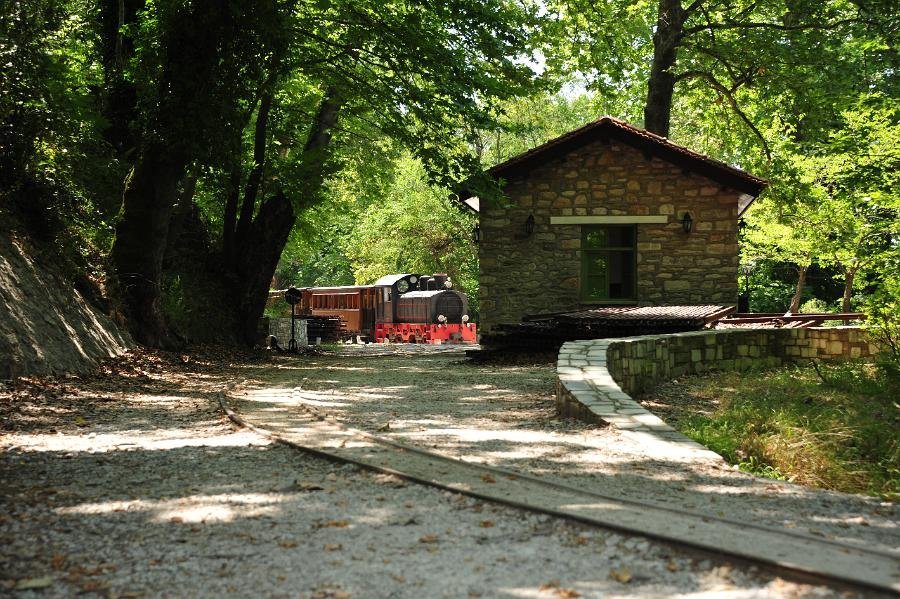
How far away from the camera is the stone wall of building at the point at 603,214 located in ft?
53.6

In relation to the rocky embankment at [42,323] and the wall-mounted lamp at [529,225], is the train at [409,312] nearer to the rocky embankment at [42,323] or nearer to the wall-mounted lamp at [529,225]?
the wall-mounted lamp at [529,225]

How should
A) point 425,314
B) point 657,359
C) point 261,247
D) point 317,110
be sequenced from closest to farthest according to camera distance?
point 657,359
point 261,247
point 317,110
point 425,314

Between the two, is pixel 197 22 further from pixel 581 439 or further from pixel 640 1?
pixel 640 1

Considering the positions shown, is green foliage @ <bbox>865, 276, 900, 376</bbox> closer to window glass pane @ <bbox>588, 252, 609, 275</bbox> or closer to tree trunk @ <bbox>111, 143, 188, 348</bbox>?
window glass pane @ <bbox>588, 252, 609, 275</bbox>

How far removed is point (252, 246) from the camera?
17703 millimetres

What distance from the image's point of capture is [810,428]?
7.29 meters

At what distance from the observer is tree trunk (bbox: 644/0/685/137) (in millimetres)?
19616

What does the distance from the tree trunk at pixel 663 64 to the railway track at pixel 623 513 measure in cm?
1610

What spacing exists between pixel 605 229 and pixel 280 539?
45.8 ft

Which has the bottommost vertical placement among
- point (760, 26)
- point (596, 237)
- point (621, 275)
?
point (621, 275)

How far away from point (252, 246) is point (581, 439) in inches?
502

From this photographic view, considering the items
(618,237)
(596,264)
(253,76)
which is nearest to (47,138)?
(253,76)

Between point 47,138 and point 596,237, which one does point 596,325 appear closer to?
point 596,237

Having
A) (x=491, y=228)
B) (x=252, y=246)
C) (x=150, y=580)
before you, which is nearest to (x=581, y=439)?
(x=150, y=580)
